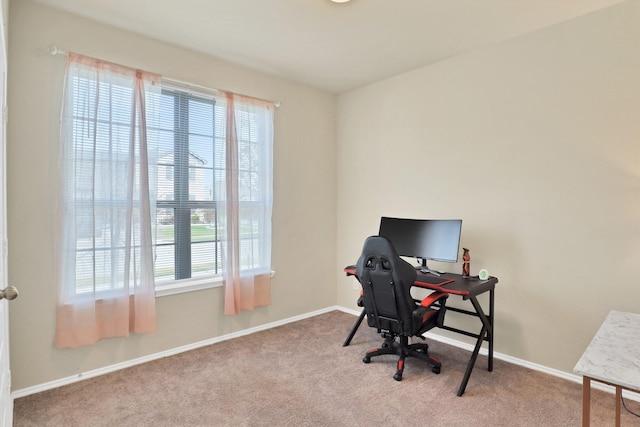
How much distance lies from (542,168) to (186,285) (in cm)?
309

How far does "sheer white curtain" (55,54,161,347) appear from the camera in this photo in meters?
2.53

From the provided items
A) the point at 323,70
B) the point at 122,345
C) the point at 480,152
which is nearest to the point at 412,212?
the point at 480,152

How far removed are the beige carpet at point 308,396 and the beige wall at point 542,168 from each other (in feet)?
1.76

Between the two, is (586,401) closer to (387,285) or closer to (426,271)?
(387,285)

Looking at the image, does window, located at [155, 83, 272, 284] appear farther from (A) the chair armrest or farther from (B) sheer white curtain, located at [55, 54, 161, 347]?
(A) the chair armrest

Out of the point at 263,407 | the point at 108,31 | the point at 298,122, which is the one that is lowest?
the point at 263,407

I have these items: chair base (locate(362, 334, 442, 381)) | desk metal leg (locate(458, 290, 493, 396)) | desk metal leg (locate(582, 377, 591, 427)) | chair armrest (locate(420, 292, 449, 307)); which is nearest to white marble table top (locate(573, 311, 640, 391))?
desk metal leg (locate(582, 377, 591, 427))

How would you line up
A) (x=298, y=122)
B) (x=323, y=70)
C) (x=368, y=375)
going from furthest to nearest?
1. (x=298, y=122)
2. (x=323, y=70)
3. (x=368, y=375)

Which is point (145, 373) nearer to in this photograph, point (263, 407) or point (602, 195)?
point (263, 407)

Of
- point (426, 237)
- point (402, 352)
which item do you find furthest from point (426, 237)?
point (402, 352)

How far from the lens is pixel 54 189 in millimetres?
2520

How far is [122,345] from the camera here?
2.82 meters

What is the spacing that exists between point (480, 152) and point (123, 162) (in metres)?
2.94

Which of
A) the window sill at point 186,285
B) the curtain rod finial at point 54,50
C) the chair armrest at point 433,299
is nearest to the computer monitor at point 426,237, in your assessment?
the chair armrest at point 433,299
